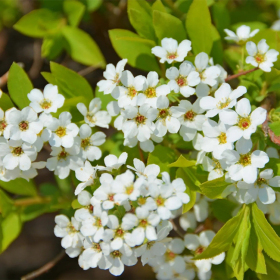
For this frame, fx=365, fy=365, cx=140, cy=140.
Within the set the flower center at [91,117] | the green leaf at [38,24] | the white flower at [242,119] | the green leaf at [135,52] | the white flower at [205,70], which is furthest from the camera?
the green leaf at [38,24]

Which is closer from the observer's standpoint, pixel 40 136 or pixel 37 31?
pixel 40 136

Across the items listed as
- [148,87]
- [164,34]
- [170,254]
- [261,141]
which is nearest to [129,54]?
[164,34]

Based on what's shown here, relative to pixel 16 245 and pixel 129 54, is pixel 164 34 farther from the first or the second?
pixel 16 245

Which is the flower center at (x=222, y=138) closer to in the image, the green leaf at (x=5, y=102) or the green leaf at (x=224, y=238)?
the green leaf at (x=224, y=238)

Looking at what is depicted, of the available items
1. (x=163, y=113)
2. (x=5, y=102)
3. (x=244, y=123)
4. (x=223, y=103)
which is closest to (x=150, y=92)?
(x=163, y=113)

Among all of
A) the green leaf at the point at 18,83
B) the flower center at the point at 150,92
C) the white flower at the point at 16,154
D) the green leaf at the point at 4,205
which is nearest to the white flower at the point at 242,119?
the flower center at the point at 150,92

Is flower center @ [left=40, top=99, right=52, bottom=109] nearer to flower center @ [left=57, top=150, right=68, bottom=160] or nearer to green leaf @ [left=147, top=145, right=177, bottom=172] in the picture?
flower center @ [left=57, top=150, right=68, bottom=160]
